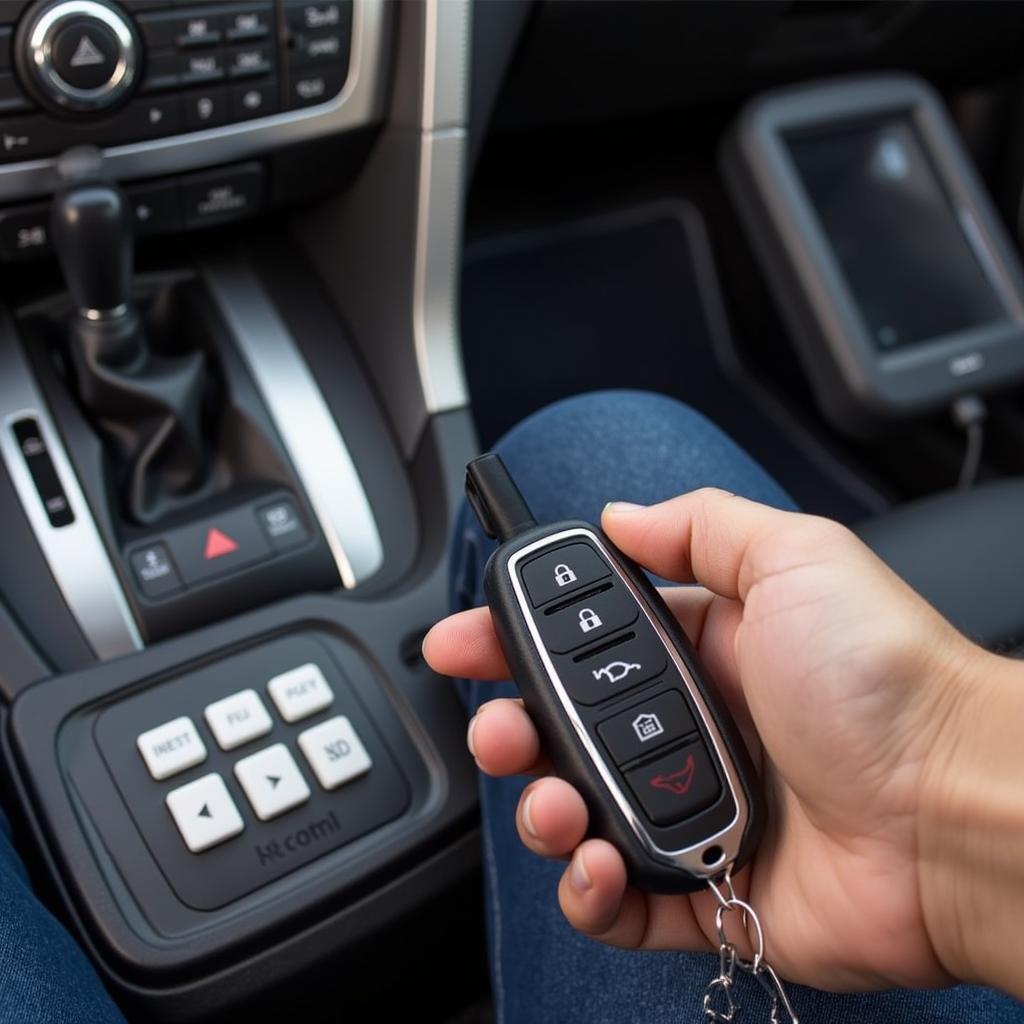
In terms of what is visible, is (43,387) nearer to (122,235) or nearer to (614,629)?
Result: (122,235)

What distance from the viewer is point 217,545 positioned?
762 mm

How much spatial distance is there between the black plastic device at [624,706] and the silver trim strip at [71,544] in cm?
31

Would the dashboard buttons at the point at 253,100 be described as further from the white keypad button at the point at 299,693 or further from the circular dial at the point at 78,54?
the white keypad button at the point at 299,693

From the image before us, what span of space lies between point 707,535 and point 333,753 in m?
0.27

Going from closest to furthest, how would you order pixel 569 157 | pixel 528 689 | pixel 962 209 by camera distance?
pixel 528 689 → pixel 962 209 → pixel 569 157

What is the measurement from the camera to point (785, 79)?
1260 millimetres

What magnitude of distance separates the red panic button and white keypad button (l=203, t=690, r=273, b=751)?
26 cm

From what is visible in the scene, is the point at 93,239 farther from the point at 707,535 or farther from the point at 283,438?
the point at 707,535

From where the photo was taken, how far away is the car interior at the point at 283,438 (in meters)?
0.63

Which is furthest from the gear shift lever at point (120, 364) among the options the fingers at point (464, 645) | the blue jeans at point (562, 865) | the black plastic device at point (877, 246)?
the black plastic device at point (877, 246)

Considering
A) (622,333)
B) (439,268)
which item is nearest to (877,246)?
(622,333)

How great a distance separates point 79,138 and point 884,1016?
2.17 ft

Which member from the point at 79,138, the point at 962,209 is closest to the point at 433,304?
the point at 79,138

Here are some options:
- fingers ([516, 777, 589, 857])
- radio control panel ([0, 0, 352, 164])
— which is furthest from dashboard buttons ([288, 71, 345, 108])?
fingers ([516, 777, 589, 857])
